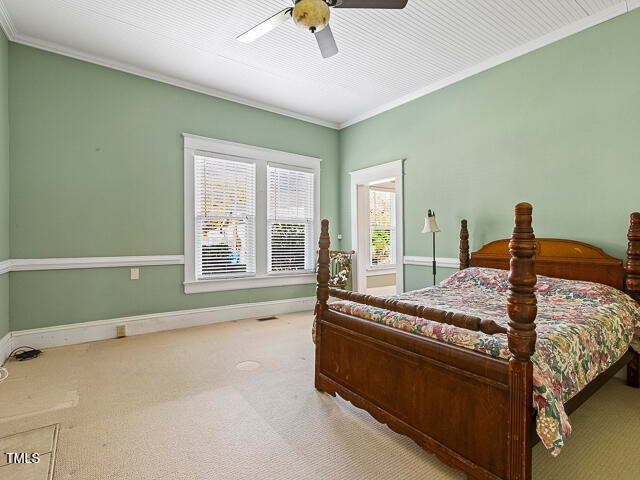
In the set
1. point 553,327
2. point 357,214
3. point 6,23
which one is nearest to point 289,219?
point 357,214

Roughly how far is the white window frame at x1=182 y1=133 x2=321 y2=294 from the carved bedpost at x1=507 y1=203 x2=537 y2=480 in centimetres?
372

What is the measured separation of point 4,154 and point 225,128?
2.29 m

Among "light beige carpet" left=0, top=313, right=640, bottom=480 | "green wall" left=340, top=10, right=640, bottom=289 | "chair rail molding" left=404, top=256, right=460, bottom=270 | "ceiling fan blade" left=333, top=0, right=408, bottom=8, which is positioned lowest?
"light beige carpet" left=0, top=313, right=640, bottom=480

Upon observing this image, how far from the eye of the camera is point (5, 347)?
2998 mm

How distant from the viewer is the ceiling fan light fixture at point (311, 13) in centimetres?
195

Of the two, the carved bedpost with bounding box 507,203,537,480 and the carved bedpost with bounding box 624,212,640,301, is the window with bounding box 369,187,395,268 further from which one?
the carved bedpost with bounding box 507,203,537,480

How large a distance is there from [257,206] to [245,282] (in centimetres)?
110

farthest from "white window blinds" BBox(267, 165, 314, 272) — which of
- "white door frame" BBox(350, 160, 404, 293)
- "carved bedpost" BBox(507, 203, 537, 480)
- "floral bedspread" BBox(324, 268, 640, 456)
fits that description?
"carved bedpost" BBox(507, 203, 537, 480)

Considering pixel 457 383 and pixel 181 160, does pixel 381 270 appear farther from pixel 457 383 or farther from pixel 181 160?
pixel 457 383

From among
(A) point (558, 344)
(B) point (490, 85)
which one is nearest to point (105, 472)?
(A) point (558, 344)

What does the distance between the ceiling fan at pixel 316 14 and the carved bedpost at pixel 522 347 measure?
164cm

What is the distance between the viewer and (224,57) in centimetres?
353

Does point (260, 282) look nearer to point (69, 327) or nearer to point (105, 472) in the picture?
point (69, 327)

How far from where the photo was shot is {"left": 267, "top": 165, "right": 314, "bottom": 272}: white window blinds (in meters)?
4.87
